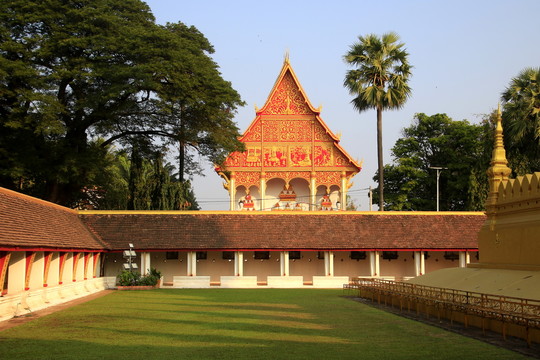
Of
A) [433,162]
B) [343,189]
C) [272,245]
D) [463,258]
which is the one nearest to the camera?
[272,245]

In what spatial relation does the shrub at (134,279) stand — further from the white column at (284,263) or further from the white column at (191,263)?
the white column at (284,263)

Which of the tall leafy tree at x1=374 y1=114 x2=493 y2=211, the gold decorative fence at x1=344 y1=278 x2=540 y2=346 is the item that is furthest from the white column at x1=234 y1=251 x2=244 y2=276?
the tall leafy tree at x1=374 y1=114 x2=493 y2=211

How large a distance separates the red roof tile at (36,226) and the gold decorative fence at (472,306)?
1104 cm

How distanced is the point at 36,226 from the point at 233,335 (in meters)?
11.0

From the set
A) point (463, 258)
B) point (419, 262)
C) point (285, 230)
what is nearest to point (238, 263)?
point (285, 230)

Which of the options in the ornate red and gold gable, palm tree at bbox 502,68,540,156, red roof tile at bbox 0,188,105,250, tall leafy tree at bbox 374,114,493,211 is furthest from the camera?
tall leafy tree at bbox 374,114,493,211

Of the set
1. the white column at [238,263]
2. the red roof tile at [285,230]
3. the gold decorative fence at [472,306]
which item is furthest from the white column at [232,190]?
the gold decorative fence at [472,306]

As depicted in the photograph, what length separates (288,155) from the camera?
46.5 metres

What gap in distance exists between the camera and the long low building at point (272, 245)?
34.7 meters

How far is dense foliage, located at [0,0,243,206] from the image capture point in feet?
104

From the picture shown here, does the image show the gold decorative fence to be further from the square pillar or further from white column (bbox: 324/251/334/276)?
the square pillar

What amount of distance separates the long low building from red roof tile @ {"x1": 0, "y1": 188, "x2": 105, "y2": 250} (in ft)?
4.32

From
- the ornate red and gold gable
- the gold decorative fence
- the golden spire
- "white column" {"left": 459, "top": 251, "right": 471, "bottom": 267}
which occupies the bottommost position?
the gold decorative fence

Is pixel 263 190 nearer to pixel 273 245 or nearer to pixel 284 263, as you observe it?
pixel 284 263
